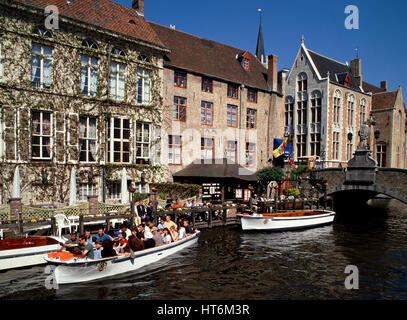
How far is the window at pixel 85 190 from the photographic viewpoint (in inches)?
879

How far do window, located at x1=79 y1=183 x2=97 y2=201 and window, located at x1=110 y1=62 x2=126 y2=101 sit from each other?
6291 mm

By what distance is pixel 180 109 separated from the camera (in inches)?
1083

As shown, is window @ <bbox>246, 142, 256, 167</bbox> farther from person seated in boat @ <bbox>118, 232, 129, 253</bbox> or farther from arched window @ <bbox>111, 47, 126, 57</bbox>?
person seated in boat @ <bbox>118, 232, 129, 253</bbox>

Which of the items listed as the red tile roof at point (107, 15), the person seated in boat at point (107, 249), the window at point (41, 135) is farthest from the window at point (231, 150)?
the person seated in boat at point (107, 249)

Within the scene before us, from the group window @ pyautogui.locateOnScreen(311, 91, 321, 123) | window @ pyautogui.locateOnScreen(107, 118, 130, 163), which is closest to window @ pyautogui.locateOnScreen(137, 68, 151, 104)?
window @ pyautogui.locateOnScreen(107, 118, 130, 163)

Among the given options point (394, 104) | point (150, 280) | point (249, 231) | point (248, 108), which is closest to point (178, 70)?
point (248, 108)

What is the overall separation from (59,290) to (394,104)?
4354cm

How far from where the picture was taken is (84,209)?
57.1 ft

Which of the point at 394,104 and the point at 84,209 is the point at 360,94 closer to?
the point at 394,104

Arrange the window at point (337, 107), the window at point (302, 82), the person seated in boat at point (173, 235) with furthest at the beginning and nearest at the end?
the window at point (302, 82), the window at point (337, 107), the person seated in boat at point (173, 235)

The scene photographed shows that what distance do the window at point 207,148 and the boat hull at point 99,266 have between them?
15.3 meters

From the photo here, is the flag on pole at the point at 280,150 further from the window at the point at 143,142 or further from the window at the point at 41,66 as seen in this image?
the window at the point at 41,66

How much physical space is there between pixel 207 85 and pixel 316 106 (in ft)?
47.8

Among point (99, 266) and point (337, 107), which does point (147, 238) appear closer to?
point (99, 266)
